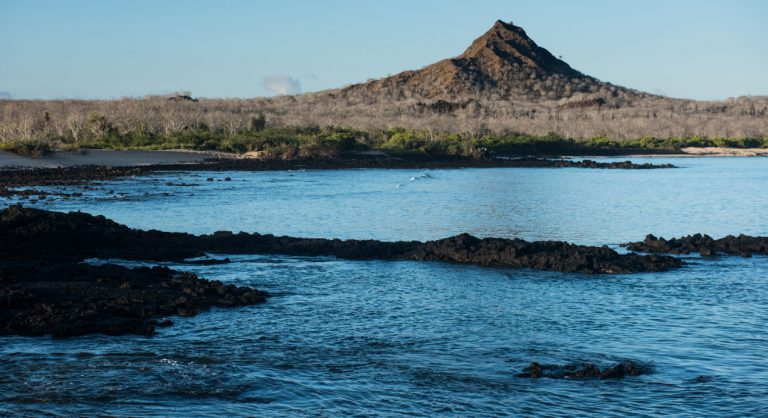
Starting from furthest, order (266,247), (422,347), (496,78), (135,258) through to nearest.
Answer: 1. (496,78)
2. (266,247)
3. (135,258)
4. (422,347)

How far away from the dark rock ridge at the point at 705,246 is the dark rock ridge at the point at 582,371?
9.53 meters

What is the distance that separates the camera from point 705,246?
1941cm

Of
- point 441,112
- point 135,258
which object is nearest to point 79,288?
point 135,258

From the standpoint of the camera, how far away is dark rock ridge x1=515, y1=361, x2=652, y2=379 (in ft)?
32.3

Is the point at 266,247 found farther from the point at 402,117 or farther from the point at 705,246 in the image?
the point at 402,117

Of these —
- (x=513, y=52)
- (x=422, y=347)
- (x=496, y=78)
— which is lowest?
(x=422, y=347)

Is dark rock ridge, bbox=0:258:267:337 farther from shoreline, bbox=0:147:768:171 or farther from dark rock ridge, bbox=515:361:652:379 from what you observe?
shoreline, bbox=0:147:768:171

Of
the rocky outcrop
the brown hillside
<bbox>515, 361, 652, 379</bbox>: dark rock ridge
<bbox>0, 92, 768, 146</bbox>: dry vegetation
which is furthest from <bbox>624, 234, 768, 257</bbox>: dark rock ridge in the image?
the brown hillside

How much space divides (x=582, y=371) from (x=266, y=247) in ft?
33.1

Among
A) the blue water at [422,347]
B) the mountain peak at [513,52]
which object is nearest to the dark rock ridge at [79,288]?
the blue water at [422,347]

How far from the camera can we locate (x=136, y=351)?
1055cm

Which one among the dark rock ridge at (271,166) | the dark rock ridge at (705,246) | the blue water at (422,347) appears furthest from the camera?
the dark rock ridge at (271,166)

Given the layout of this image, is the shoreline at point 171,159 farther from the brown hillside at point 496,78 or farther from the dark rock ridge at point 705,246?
the brown hillside at point 496,78

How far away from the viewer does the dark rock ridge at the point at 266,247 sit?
17.0 m
